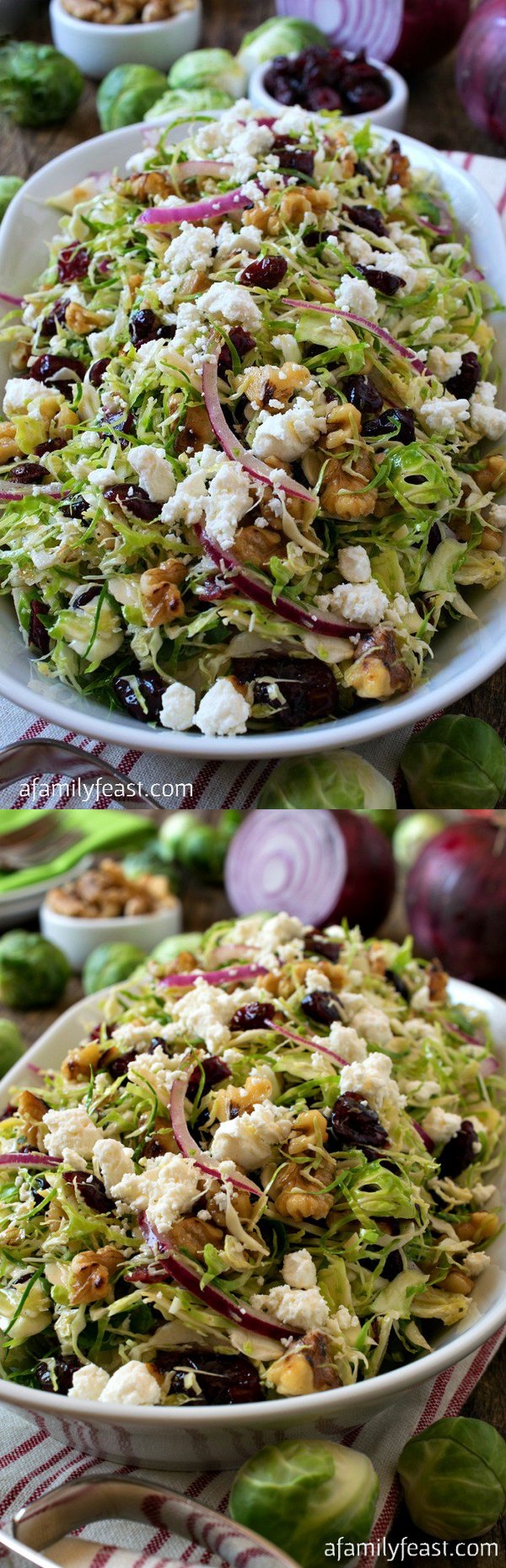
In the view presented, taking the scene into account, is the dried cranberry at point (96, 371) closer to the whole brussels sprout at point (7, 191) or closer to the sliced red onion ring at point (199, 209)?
the sliced red onion ring at point (199, 209)

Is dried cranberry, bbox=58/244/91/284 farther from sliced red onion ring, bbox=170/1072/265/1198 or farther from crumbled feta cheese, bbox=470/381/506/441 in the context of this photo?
sliced red onion ring, bbox=170/1072/265/1198

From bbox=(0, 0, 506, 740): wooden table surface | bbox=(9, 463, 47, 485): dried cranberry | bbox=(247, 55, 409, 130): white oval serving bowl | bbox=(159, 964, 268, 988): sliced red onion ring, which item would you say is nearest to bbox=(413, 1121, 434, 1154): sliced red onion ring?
bbox=(159, 964, 268, 988): sliced red onion ring

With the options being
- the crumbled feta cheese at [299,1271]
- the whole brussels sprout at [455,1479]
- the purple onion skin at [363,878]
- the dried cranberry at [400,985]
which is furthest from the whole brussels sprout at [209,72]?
the whole brussels sprout at [455,1479]

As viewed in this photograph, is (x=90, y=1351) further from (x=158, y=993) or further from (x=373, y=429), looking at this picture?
(x=373, y=429)

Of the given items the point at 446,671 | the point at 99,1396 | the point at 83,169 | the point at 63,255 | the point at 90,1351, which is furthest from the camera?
the point at 83,169

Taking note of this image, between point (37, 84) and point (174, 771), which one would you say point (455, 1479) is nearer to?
point (174, 771)

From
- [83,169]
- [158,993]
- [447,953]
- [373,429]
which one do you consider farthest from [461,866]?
[83,169]

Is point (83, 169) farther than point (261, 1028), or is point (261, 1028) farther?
point (83, 169)
